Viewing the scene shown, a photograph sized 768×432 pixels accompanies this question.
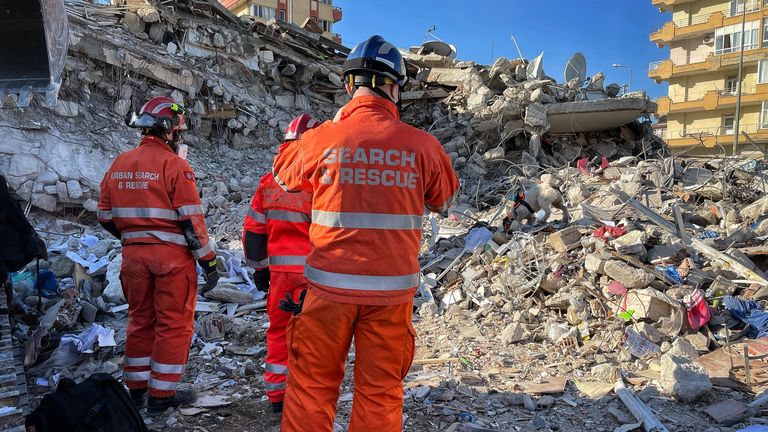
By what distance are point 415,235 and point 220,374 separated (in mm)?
2457

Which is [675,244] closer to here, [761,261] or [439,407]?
[761,261]

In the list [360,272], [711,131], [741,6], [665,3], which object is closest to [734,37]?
[741,6]

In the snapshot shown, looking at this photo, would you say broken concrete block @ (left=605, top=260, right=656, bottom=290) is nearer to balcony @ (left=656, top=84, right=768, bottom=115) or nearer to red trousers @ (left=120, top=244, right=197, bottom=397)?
red trousers @ (left=120, top=244, right=197, bottom=397)

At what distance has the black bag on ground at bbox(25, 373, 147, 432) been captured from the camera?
2.29m

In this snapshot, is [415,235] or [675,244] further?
[675,244]

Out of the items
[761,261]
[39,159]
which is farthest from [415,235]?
[39,159]

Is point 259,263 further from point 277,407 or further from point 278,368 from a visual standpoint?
point 277,407

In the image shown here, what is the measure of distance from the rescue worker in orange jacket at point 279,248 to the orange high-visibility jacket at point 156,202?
366mm

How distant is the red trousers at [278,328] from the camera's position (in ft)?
9.86

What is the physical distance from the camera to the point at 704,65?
1291 inches

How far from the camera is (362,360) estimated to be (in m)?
2.09

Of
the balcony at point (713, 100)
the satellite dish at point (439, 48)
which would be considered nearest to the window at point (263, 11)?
the balcony at point (713, 100)

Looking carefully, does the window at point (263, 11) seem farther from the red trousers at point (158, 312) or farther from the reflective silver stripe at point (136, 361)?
the reflective silver stripe at point (136, 361)

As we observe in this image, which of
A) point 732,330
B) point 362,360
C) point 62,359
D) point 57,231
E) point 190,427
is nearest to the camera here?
point 362,360
